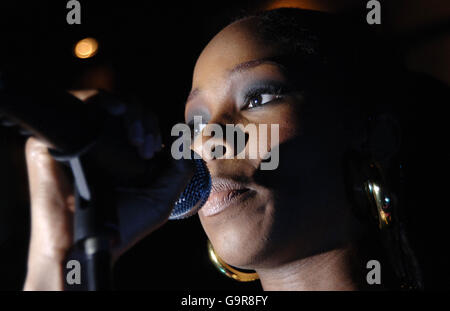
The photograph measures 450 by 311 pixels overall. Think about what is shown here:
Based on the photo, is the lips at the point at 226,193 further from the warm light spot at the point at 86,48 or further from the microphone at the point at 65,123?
the warm light spot at the point at 86,48

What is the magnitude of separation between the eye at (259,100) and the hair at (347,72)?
137 millimetres

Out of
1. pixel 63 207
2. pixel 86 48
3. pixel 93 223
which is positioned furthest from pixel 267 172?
pixel 86 48

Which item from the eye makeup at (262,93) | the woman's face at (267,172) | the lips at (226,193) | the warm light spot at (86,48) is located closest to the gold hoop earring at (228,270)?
the woman's face at (267,172)

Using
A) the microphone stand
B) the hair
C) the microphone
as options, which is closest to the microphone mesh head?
the microphone

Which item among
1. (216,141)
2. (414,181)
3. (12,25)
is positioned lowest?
(414,181)

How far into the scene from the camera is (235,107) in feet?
5.89

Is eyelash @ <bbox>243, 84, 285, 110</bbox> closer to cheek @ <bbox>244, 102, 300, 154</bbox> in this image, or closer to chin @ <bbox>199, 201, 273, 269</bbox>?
cheek @ <bbox>244, 102, 300, 154</bbox>

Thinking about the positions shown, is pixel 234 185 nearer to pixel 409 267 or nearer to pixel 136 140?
pixel 136 140

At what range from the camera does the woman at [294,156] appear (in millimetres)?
1598

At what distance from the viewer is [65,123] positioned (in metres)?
0.83

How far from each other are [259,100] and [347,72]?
419mm

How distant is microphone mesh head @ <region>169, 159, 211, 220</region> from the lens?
1.27m
